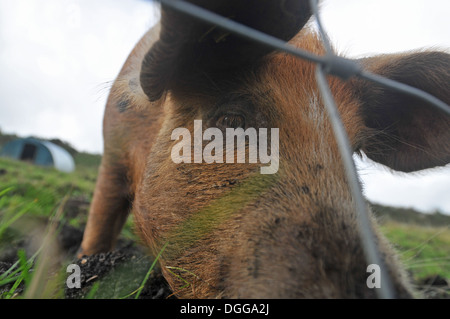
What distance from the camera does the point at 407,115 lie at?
8.35 feet

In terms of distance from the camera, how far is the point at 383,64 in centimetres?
222

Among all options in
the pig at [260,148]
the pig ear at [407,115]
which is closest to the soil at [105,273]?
the pig at [260,148]

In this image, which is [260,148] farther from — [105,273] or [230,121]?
[105,273]

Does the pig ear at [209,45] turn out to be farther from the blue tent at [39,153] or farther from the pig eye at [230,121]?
the blue tent at [39,153]

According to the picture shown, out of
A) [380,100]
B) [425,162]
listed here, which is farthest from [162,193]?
[425,162]

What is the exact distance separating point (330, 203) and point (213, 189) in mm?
573

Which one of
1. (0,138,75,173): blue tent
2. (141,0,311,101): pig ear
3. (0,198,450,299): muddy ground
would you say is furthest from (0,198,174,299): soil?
(0,138,75,173): blue tent

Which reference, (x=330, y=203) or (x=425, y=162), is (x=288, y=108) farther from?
(x=425, y=162)

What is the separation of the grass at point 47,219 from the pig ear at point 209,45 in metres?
0.67

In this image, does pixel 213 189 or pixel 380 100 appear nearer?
pixel 213 189

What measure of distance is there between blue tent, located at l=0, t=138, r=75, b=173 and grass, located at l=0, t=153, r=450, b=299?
5811 mm

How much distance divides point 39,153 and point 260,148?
644 inches

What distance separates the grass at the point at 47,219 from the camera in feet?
3.34

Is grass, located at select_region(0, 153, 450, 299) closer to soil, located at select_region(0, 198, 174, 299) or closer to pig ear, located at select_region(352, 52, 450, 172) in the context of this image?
soil, located at select_region(0, 198, 174, 299)
